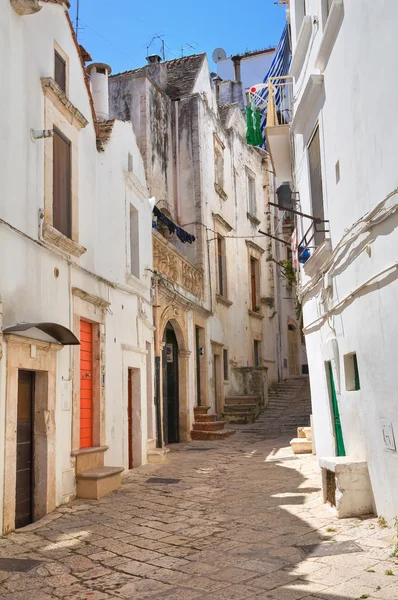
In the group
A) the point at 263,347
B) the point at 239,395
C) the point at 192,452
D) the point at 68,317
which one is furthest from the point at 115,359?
the point at 263,347

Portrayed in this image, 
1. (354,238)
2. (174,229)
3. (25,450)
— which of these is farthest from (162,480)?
(174,229)

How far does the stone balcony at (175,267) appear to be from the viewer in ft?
47.5

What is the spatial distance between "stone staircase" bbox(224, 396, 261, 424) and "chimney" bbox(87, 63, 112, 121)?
10.8 meters

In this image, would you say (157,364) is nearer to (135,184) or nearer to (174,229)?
(135,184)

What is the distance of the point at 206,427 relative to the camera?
54.6 ft

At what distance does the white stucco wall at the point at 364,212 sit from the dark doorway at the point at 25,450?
390 cm

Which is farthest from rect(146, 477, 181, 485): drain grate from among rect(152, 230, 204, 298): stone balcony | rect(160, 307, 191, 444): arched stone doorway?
rect(160, 307, 191, 444): arched stone doorway

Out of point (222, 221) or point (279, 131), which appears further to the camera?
point (222, 221)

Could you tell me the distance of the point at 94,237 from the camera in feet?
33.5

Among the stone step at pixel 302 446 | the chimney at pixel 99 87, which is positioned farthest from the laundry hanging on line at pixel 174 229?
the stone step at pixel 302 446

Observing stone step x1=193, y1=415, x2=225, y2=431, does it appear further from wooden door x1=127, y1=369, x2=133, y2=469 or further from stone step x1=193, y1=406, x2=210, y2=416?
wooden door x1=127, y1=369, x2=133, y2=469

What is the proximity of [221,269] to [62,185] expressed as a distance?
12675 mm

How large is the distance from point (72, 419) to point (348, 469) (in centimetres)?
405

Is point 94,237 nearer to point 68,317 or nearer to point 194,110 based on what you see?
point 68,317
